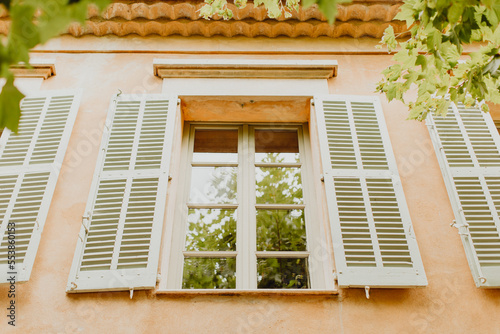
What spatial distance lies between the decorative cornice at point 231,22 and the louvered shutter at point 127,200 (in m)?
1.11

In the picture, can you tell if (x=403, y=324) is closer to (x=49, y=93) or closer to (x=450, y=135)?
(x=450, y=135)

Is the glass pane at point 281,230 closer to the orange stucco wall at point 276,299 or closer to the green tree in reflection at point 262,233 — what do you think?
the green tree in reflection at point 262,233

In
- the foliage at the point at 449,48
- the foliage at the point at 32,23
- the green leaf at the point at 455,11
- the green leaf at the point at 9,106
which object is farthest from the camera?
the foliage at the point at 449,48

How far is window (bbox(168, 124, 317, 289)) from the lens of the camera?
349cm

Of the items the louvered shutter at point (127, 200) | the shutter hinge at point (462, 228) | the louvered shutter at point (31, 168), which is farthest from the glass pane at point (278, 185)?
the louvered shutter at point (31, 168)

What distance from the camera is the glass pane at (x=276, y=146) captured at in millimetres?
4301

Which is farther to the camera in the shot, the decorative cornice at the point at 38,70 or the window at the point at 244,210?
the decorative cornice at the point at 38,70

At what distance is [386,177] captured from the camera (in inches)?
147

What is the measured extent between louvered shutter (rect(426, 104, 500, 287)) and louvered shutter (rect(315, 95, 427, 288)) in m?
0.41

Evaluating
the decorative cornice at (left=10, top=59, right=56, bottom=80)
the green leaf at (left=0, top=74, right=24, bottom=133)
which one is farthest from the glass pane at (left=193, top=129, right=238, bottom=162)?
the green leaf at (left=0, top=74, right=24, bottom=133)

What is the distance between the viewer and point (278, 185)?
13.3 feet

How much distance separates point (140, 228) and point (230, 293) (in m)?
0.85

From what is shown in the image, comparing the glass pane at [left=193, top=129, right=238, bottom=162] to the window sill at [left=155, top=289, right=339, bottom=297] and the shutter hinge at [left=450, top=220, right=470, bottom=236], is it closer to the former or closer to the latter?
the window sill at [left=155, top=289, right=339, bottom=297]

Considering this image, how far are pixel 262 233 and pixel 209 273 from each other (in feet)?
1.79
